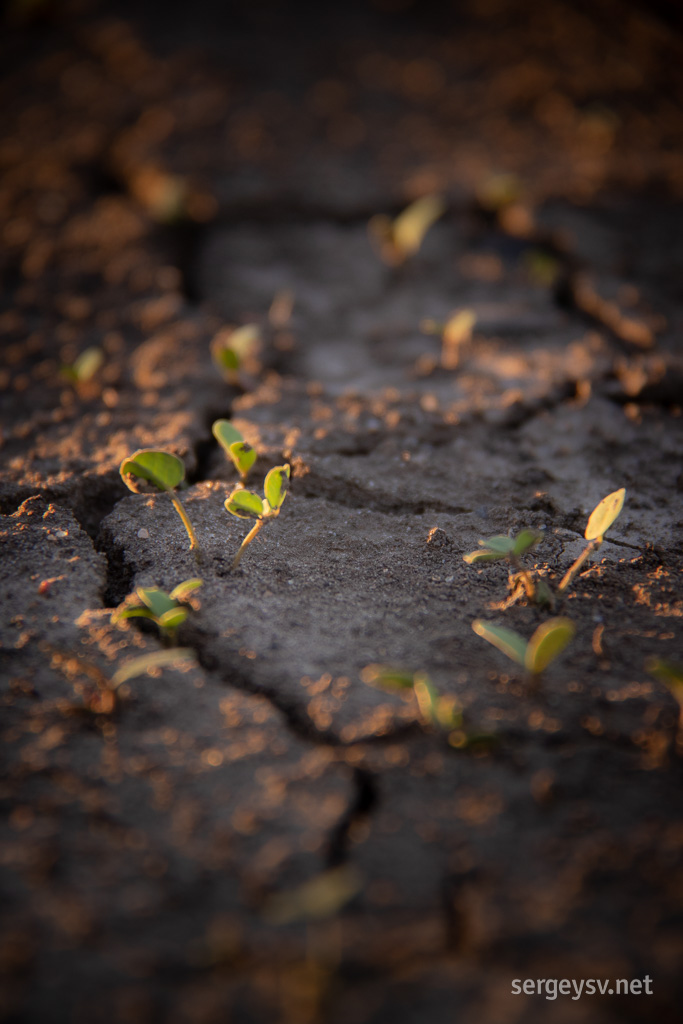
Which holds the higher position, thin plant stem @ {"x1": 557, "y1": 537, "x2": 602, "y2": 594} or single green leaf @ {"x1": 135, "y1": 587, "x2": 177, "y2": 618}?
single green leaf @ {"x1": 135, "y1": 587, "x2": 177, "y2": 618}

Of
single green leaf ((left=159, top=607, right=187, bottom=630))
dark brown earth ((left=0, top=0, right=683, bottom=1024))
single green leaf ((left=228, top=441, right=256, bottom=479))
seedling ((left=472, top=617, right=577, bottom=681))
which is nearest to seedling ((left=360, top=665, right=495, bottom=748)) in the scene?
dark brown earth ((left=0, top=0, right=683, bottom=1024))

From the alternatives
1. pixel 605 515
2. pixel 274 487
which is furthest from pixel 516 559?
pixel 274 487

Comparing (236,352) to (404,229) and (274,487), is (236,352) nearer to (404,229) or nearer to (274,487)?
(274,487)

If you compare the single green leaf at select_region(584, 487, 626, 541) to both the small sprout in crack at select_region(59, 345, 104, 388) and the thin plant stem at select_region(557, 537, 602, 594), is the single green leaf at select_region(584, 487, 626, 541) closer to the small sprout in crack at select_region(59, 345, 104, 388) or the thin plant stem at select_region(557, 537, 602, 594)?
the thin plant stem at select_region(557, 537, 602, 594)

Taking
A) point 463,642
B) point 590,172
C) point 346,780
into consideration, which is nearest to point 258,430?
point 463,642

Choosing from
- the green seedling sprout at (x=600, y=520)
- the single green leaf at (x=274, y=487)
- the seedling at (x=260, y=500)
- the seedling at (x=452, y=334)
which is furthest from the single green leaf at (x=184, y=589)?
the seedling at (x=452, y=334)
